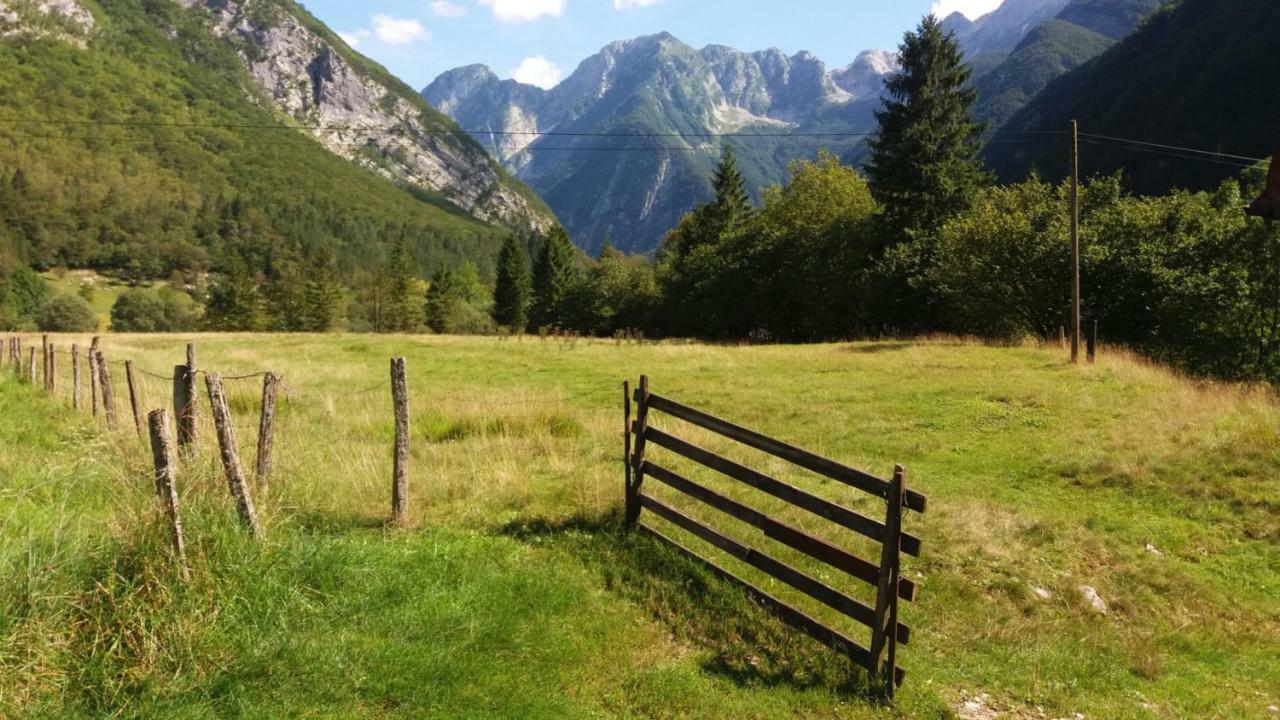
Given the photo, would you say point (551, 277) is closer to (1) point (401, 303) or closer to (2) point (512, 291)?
(2) point (512, 291)

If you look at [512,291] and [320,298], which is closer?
[320,298]

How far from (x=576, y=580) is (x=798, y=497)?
7.92ft

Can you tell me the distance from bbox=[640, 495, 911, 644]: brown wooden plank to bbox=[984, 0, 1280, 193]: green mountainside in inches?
4010

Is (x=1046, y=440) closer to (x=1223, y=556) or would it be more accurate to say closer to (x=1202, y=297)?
(x=1223, y=556)

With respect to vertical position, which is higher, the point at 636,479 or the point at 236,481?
the point at 236,481

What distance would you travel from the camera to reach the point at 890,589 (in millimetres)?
5242

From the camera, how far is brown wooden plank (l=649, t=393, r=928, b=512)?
5234mm

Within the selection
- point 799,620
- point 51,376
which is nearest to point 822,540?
point 799,620

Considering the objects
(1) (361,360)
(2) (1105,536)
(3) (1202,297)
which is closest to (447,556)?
(2) (1105,536)

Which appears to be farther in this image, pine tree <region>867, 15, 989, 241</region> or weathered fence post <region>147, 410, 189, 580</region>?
pine tree <region>867, 15, 989, 241</region>

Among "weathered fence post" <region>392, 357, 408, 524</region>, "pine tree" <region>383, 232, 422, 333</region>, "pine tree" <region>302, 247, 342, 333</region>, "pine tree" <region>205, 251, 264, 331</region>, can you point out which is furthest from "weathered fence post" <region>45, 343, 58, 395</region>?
"pine tree" <region>205, 251, 264, 331</region>

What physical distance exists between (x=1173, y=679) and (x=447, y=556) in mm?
6882

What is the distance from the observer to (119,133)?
196625 millimetres

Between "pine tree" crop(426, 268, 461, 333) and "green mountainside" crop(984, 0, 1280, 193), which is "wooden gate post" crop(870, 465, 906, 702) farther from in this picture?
"green mountainside" crop(984, 0, 1280, 193)
